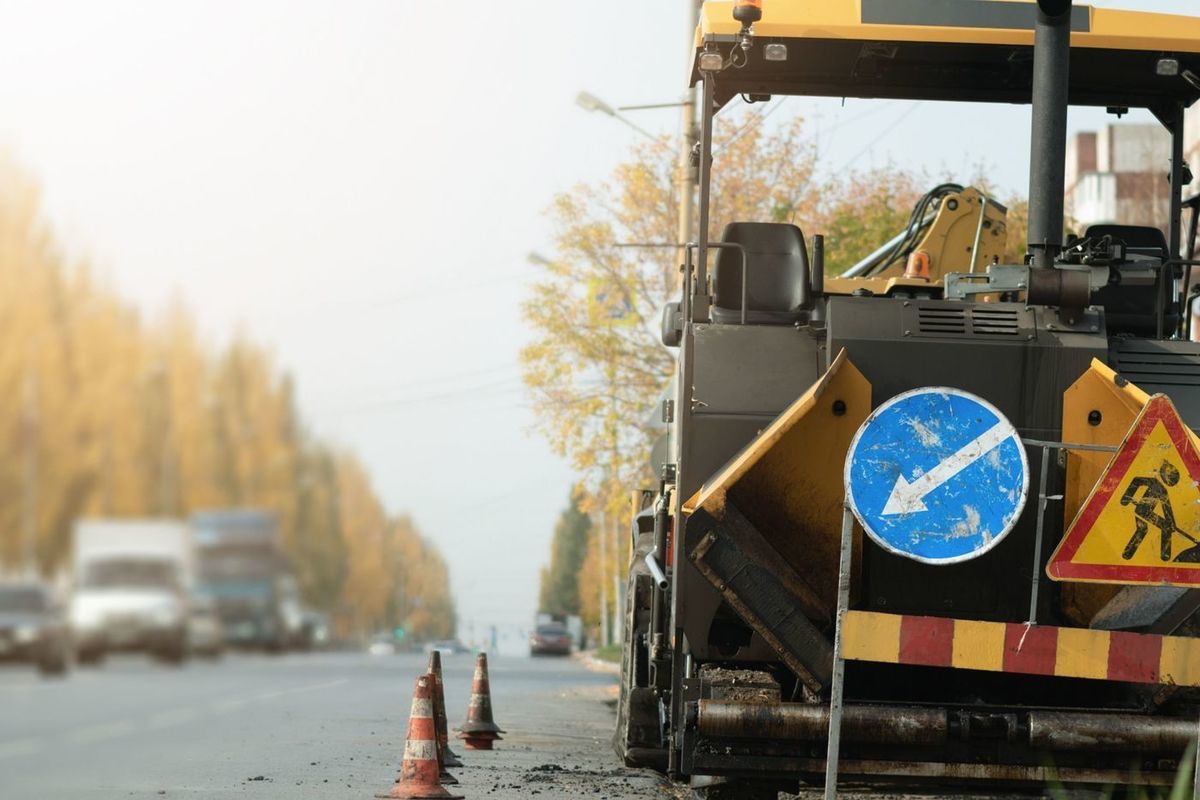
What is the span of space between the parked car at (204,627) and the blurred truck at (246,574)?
0.03ft

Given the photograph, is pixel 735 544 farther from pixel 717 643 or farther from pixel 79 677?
pixel 79 677

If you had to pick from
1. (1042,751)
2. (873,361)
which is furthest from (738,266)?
(1042,751)

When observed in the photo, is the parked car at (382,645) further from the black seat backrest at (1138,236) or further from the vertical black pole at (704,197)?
the black seat backrest at (1138,236)

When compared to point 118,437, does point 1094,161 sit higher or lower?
higher

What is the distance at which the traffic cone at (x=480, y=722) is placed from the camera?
14.5 metres

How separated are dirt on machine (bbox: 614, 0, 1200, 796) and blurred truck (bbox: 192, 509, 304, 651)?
3.86 metres

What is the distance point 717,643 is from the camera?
679 cm

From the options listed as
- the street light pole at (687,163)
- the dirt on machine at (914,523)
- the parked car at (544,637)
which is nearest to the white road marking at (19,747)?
the parked car at (544,637)

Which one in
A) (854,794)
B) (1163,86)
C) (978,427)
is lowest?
(854,794)

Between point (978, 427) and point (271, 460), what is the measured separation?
13.5 feet

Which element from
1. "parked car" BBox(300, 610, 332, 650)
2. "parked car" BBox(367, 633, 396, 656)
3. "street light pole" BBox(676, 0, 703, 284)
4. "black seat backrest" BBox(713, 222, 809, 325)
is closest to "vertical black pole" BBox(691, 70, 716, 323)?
"black seat backrest" BBox(713, 222, 809, 325)

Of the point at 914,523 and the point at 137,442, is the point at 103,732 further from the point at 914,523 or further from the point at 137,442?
the point at 914,523

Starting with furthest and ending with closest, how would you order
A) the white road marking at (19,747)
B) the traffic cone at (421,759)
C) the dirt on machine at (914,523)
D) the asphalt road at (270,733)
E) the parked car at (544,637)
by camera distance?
the traffic cone at (421,759)
the dirt on machine at (914,523)
the parked car at (544,637)
the asphalt road at (270,733)
the white road marking at (19,747)

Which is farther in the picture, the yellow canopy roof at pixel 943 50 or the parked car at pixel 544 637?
the yellow canopy roof at pixel 943 50
